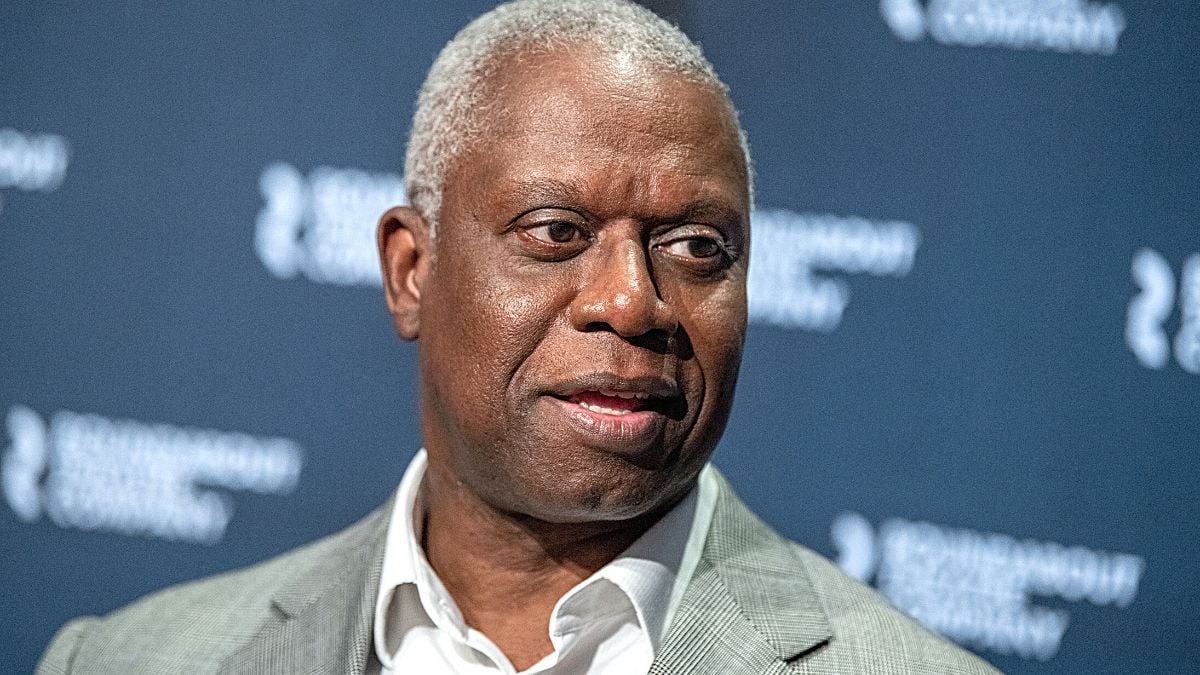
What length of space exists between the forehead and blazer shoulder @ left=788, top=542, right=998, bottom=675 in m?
0.59

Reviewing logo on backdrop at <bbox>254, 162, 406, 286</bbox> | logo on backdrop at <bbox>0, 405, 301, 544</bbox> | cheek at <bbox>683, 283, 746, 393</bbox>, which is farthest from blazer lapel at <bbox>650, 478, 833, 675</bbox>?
logo on backdrop at <bbox>0, 405, 301, 544</bbox>

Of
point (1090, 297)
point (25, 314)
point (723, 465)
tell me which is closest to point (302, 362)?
point (25, 314)

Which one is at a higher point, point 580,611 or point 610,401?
point 610,401

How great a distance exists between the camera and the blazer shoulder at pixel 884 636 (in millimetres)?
1938

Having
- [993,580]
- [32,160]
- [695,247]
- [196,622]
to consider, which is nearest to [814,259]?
[993,580]

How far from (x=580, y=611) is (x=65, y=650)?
38.3 inches

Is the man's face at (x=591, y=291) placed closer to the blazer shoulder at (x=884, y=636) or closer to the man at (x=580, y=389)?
the man at (x=580, y=389)

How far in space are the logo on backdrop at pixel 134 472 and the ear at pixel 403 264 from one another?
980mm

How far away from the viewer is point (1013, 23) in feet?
8.85

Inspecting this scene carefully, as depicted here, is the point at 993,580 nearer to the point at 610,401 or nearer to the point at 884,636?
the point at 884,636

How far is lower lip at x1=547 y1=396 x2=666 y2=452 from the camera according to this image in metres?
1.82

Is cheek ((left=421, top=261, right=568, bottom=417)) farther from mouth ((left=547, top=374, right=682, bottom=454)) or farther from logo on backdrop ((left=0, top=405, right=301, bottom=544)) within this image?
logo on backdrop ((left=0, top=405, right=301, bottom=544))

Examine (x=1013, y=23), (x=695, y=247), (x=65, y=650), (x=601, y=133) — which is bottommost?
(x=65, y=650)

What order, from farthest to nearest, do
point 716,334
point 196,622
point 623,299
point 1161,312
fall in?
point 1161,312
point 196,622
point 716,334
point 623,299
